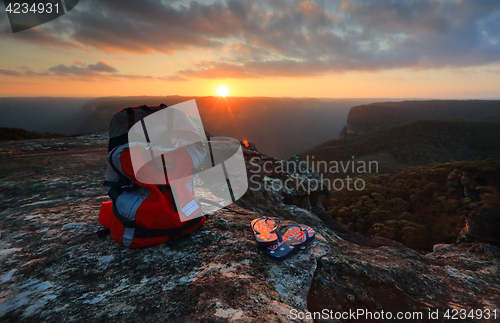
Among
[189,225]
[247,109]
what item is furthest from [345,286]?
[247,109]

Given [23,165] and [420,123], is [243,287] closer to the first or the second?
[23,165]

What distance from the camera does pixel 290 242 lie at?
3.60m

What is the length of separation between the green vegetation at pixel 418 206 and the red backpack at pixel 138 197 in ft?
38.9

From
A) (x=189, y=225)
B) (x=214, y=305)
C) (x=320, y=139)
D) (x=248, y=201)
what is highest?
(x=189, y=225)

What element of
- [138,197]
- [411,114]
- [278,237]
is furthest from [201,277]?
[411,114]

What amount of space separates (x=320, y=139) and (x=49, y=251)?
17760cm

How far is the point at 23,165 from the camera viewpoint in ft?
23.9

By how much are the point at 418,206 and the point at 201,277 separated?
2271cm

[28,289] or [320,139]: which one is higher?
[28,289]

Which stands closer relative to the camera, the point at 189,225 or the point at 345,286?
the point at 345,286

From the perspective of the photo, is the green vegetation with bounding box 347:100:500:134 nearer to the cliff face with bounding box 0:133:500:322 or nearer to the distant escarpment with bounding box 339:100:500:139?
the distant escarpment with bounding box 339:100:500:139

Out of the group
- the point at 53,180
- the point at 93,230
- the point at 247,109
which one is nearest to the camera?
the point at 93,230

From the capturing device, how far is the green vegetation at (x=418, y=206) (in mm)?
12688

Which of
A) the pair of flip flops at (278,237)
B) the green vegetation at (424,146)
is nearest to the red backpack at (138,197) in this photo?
the pair of flip flops at (278,237)
